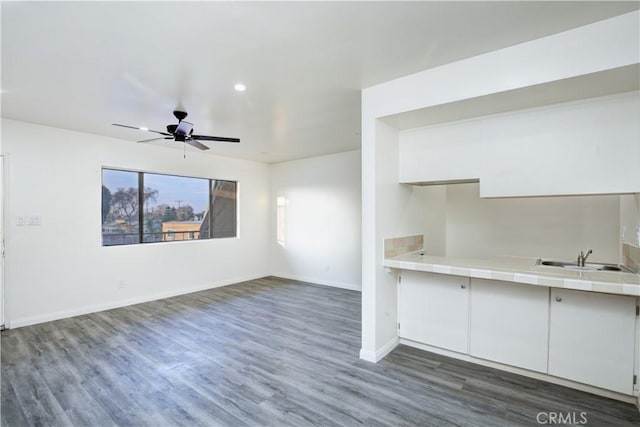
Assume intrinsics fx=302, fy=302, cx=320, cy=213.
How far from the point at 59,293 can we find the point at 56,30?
12.0ft

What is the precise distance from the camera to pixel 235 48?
2180 mm

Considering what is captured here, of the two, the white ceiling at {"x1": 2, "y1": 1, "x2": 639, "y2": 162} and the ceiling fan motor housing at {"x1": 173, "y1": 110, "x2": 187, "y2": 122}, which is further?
the ceiling fan motor housing at {"x1": 173, "y1": 110, "x2": 187, "y2": 122}

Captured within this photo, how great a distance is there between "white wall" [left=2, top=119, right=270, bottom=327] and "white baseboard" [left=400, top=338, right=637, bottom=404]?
4.10m

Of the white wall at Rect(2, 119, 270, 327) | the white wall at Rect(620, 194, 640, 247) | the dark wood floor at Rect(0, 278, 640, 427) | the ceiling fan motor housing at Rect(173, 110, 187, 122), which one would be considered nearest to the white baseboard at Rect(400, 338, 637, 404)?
the dark wood floor at Rect(0, 278, 640, 427)

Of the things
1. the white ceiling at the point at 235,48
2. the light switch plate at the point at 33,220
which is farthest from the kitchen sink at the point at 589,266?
the light switch plate at the point at 33,220

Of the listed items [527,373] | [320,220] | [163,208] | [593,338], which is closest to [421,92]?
[593,338]

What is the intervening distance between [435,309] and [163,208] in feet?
15.5

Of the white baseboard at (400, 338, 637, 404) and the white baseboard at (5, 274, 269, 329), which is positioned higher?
the white baseboard at (400, 338, 637, 404)

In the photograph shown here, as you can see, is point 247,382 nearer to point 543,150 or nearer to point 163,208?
point 543,150

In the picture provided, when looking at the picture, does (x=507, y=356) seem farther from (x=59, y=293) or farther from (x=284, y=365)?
(x=59, y=293)

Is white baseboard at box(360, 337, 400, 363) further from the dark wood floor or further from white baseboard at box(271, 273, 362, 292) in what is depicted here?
white baseboard at box(271, 273, 362, 292)

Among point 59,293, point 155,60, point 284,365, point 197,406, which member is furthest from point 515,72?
point 59,293

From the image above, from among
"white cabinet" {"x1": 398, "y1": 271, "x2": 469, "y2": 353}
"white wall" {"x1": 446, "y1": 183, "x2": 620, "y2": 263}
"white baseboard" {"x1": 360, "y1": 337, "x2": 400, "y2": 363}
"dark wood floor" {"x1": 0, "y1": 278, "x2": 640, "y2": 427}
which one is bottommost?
"dark wood floor" {"x1": 0, "y1": 278, "x2": 640, "y2": 427}

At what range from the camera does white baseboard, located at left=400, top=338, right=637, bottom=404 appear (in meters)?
2.25
